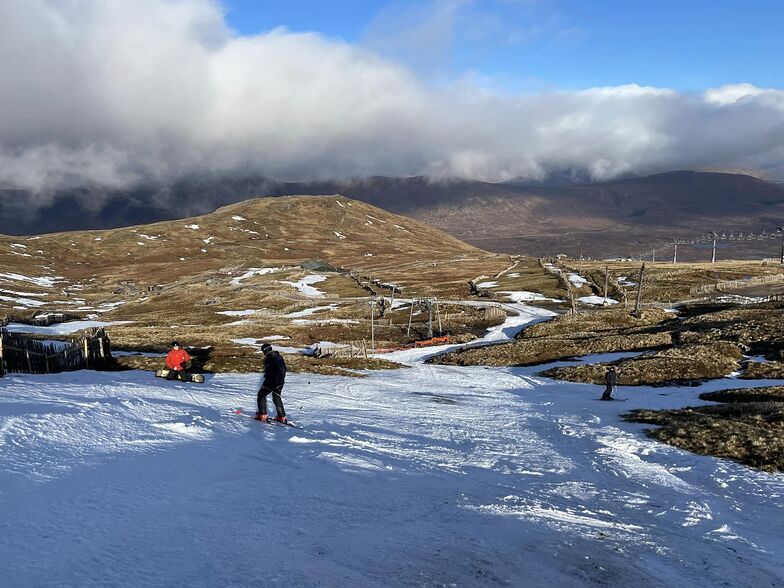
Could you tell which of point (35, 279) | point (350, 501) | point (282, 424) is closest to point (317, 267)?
point (35, 279)

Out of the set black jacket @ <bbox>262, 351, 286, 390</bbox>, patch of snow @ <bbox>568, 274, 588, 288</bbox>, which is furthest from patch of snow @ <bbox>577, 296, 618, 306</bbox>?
black jacket @ <bbox>262, 351, 286, 390</bbox>

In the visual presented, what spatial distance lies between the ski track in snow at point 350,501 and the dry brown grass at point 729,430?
2.76ft

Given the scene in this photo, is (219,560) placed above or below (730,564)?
above

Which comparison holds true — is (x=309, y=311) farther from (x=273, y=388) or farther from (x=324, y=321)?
(x=273, y=388)

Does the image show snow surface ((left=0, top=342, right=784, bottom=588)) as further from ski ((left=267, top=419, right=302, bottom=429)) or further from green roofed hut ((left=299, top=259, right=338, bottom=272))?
green roofed hut ((left=299, top=259, right=338, bottom=272))

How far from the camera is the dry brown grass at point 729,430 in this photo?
1638cm

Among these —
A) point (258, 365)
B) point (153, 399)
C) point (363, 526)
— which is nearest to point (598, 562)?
point (363, 526)

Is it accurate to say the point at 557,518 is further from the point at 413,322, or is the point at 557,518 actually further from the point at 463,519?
the point at 413,322

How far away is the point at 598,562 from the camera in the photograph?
31.2ft

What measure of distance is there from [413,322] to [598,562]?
233ft

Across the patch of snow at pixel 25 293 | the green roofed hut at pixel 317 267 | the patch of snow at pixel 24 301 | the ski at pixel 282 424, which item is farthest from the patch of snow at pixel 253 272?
the ski at pixel 282 424

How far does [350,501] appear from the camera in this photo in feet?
37.1

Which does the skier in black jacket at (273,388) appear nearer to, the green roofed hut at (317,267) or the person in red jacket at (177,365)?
the person in red jacket at (177,365)

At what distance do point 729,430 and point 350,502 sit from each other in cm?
1423
